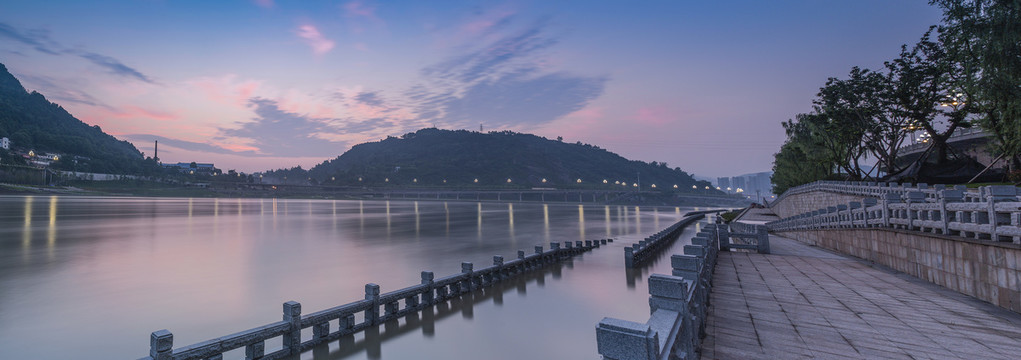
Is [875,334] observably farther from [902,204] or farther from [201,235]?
[201,235]

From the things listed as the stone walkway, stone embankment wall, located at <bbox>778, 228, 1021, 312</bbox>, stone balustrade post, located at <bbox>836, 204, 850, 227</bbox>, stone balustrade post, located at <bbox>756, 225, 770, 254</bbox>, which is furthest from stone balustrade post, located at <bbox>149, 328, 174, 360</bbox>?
stone balustrade post, located at <bbox>836, 204, 850, 227</bbox>

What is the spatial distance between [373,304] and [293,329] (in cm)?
241

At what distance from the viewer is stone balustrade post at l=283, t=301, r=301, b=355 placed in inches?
376

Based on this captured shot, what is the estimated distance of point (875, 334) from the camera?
6547 mm

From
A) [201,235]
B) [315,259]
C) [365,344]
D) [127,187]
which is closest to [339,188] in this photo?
[127,187]

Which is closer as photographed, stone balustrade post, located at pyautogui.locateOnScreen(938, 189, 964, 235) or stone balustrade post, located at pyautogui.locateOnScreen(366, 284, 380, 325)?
stone balustrade post, located at pyautogui.locateOnScreen(938, 189, 964, 235)

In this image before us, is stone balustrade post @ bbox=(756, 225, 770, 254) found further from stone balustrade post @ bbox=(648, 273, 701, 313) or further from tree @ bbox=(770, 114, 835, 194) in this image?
tree @ bbox=(770, 114, 835, 194)

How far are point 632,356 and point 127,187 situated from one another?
218m

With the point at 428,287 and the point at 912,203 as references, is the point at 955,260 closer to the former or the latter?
the point at 912,203

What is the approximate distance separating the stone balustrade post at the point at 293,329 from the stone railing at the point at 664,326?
26.8ft

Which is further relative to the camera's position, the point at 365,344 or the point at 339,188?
the point at 339,188

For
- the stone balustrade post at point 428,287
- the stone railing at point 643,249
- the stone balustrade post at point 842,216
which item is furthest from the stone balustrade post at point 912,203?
the stone balustrade post at point 428,287

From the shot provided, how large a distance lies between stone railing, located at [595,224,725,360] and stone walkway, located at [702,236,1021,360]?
895 mm

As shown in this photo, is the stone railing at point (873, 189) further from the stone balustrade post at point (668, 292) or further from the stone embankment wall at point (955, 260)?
the stone balustrade post at point (668, 292)
